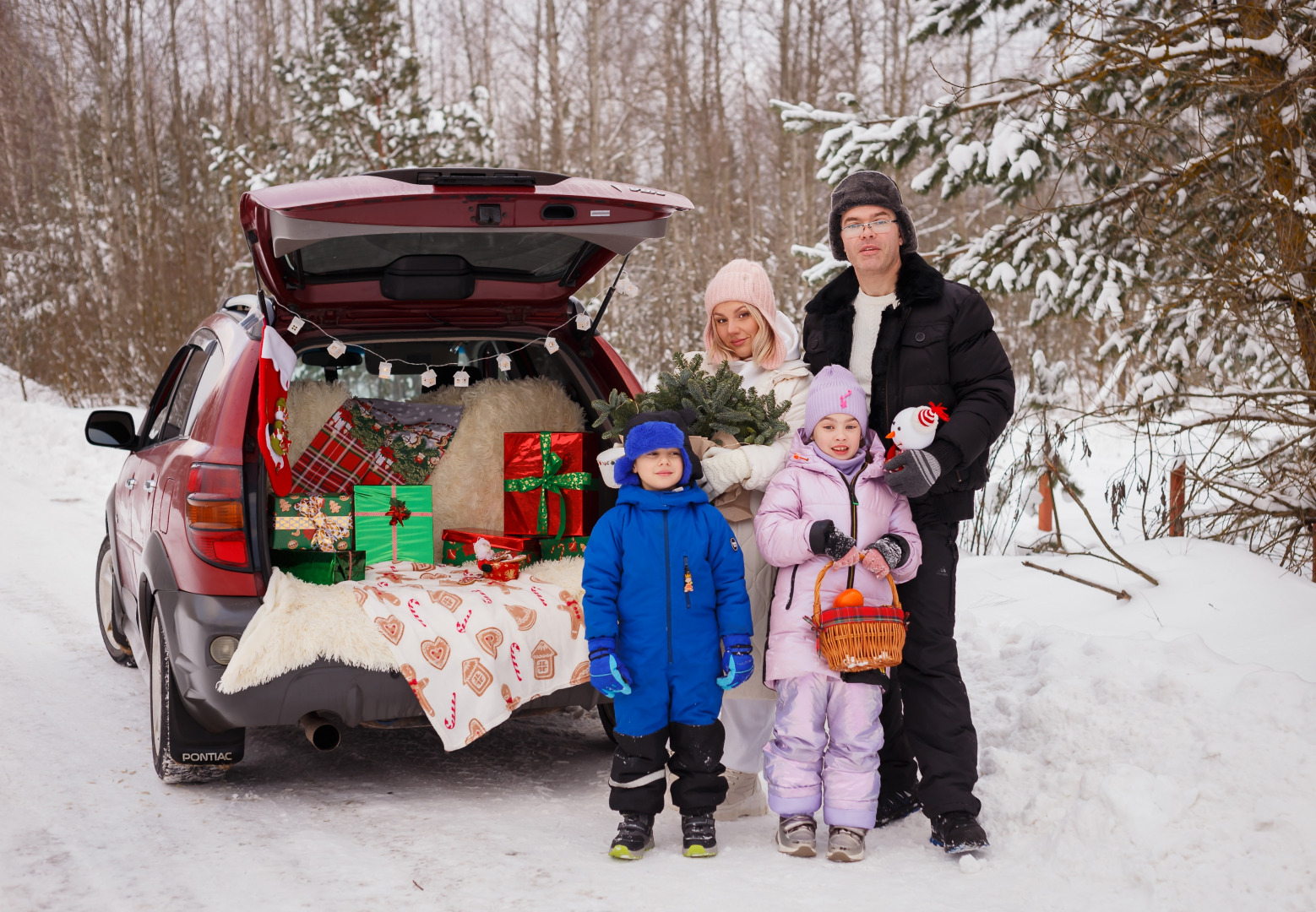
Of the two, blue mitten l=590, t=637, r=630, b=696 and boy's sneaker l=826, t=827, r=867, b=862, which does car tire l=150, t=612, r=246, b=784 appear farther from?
boy's sneaker l=826, t=827, r=867, b=862

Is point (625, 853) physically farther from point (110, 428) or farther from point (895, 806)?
point (110, 428)

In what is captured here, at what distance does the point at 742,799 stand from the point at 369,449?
213 centimetres

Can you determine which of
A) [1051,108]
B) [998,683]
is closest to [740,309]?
[998,683]

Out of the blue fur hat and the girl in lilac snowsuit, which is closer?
the girl in lilac snowsuit

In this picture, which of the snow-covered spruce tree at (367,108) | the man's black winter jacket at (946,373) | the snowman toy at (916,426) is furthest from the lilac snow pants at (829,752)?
the snow-covered spruce tree at (367,108)

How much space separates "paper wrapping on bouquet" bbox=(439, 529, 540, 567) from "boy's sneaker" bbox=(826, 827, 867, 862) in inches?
66.0

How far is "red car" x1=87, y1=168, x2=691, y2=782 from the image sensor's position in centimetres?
353

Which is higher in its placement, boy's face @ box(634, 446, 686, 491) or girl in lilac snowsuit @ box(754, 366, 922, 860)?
boy's face @ box(634, 446, 686, 491)

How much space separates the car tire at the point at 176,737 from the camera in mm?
3754

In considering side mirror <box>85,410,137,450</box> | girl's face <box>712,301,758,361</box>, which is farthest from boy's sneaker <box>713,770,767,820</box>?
side mirror <box>85,410,137,450</box>

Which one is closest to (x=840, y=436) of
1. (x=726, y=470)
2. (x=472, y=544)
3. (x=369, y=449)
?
(x=726, y=470)

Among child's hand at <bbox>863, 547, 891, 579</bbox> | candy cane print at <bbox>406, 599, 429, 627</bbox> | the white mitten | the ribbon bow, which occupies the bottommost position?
candy cane print at <bbox>406, 599, 429, 627</bbox>

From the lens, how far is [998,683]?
14.8 ft

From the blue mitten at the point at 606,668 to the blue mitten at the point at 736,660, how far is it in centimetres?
32
